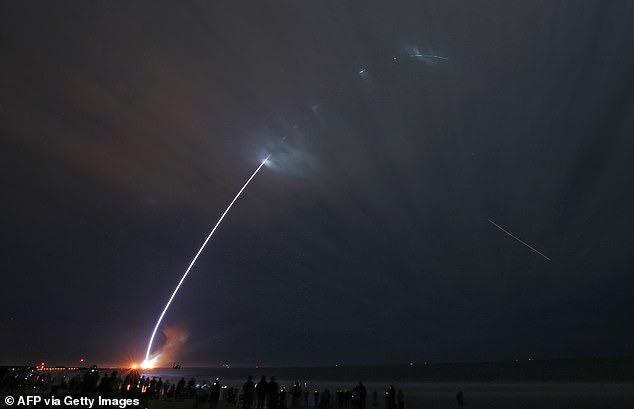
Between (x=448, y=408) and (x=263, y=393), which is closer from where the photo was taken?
(x=263, y=393)

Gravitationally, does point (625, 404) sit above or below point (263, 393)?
above

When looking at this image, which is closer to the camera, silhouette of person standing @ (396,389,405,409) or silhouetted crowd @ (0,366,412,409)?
silhouetted crowd @ (0,366,412,409)

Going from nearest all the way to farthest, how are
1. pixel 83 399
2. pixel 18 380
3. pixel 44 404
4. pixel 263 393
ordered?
pixel 44 404
pixel 83 399
pixel 263 393
pixel 18 380

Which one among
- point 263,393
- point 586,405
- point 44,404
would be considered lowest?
point 44,404

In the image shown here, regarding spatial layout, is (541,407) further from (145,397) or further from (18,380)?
(18,380)

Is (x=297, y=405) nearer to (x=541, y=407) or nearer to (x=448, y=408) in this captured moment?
(x=448, y=408)

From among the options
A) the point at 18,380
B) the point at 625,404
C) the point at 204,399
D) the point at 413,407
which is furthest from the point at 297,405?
the point at 625,404

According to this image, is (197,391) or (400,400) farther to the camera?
(197,391)

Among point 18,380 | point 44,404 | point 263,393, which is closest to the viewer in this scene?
point 44,404

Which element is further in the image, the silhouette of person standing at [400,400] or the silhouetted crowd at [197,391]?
the silhouette of person standing at [400,400]
